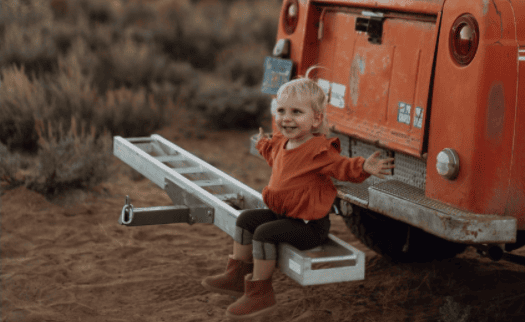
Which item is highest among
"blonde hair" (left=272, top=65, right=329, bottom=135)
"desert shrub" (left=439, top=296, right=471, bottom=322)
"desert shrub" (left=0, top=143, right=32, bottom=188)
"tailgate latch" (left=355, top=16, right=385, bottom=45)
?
"tailgate latch" (left=355, top=16, right=385, bottom=45)

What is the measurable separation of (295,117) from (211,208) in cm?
62

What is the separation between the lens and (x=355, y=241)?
4.94 m

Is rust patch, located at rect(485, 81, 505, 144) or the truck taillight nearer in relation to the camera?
rust patch, located at rect(485, 81, 505, 144)

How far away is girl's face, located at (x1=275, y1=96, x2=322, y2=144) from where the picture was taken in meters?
3.07

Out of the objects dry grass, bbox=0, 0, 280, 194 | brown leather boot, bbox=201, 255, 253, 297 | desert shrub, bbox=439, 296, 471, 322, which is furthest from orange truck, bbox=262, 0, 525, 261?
dry grass, bbox=0, 0, 280, 194

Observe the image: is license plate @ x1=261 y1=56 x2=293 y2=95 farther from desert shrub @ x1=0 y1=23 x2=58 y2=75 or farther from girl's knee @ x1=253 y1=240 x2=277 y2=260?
desert shrub @ x1=0 y1=23 x2=58 y2=75

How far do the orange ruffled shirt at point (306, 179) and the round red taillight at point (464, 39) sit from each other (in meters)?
0.67

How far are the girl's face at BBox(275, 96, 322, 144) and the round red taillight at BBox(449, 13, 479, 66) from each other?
68 cm

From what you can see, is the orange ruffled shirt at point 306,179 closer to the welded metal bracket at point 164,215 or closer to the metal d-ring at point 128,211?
the welded metal bracket at point 164,215

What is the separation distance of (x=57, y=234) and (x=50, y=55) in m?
5.04

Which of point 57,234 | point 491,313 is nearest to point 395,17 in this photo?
point 491,313

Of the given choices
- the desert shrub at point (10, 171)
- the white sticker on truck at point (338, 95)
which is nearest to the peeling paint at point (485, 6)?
the white sticker on truck at point (338, 95)

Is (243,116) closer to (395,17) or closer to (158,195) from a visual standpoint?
(158,195)

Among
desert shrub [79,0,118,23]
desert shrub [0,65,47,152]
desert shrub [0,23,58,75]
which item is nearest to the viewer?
desert shrub [0,65,47,152]
